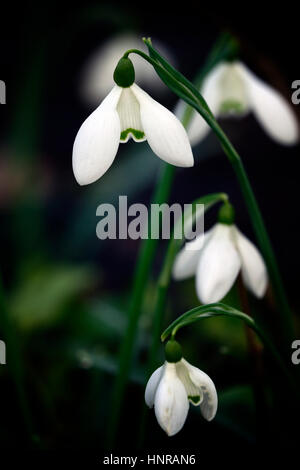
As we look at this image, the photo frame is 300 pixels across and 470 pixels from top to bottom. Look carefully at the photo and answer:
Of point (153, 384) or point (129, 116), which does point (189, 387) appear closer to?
point (153, 384)

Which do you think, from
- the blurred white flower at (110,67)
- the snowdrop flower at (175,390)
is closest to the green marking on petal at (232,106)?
the snowdrop flower at (175,390)

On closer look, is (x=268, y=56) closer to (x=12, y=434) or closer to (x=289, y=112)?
(x=289, y=112)

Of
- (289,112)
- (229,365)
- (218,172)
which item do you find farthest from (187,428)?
(218,172)

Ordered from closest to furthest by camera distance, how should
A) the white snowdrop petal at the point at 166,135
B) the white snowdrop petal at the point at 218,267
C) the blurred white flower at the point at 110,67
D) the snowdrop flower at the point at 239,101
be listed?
the white snowdrop petal at the point at 166,135 < the white snowdrop petal at the point at 218,267 < the snowdrop flower at the point at 239,101 < the blurred white flower at the point at 110,67

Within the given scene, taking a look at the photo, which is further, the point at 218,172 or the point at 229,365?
the point at 218,172

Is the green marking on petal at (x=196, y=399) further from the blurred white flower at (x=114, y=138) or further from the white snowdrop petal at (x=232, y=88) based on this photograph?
the white snowdrop petal at (x=232, y=88)

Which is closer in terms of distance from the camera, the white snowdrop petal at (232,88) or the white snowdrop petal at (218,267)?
the white snowdrop petal at (218,267)

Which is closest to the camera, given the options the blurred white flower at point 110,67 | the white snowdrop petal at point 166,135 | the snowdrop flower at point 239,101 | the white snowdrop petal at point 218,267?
the white snowdrop petal at point 166,135
